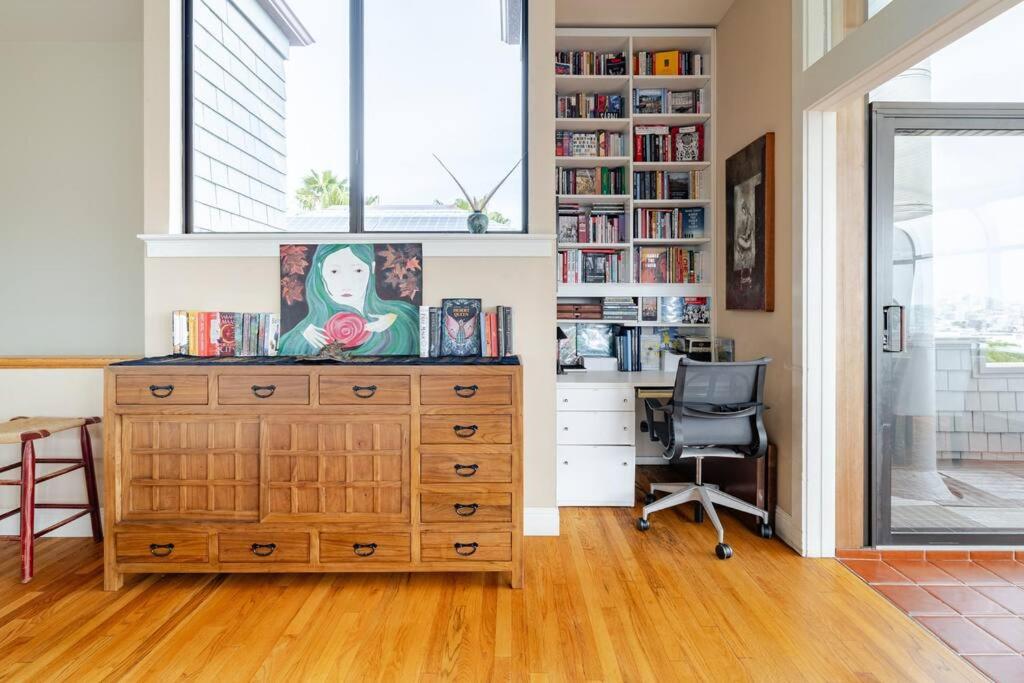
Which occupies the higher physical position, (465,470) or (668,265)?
(668,265)

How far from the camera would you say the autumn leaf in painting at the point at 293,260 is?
270 cm

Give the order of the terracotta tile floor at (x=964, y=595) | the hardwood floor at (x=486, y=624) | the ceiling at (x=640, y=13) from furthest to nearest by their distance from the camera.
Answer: the ceiling at (x=640, y=13) < the terracotta tile floor at (x=964, y=595) < the hardwood floor at (x=486, y=624)

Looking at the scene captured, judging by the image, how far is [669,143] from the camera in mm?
3977

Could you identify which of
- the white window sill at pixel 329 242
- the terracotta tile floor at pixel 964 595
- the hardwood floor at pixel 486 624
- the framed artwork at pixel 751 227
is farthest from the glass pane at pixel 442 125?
the terracotta tile floor at pixel 964 595

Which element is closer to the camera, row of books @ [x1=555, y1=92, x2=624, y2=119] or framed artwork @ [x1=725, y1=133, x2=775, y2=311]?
framed artwork @ [x1=725, y1=133, x2=775, y2=311]

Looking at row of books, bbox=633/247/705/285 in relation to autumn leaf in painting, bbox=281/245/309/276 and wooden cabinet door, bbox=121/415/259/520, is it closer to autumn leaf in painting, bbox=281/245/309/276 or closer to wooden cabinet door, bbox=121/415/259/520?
autumn leaf in painting, bbox=281/245/309/276

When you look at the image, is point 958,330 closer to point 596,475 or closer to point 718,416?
point 718,416

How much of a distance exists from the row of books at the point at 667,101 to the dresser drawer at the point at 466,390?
2679 millimetres

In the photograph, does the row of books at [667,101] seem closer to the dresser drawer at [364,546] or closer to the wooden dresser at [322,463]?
the wooden dresser at [322,463]

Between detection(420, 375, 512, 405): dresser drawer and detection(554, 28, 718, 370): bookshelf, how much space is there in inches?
68.8

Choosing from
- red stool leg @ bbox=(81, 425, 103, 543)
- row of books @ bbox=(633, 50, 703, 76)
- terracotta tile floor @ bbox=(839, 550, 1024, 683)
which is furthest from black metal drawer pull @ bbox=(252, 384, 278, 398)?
row of books @ bbox=(633, 50, 703, 76)

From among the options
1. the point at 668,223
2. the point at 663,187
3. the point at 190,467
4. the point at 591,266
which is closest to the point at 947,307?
the point at 668,223

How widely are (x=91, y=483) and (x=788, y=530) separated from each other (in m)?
3.42

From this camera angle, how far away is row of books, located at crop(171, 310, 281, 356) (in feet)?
8.73
